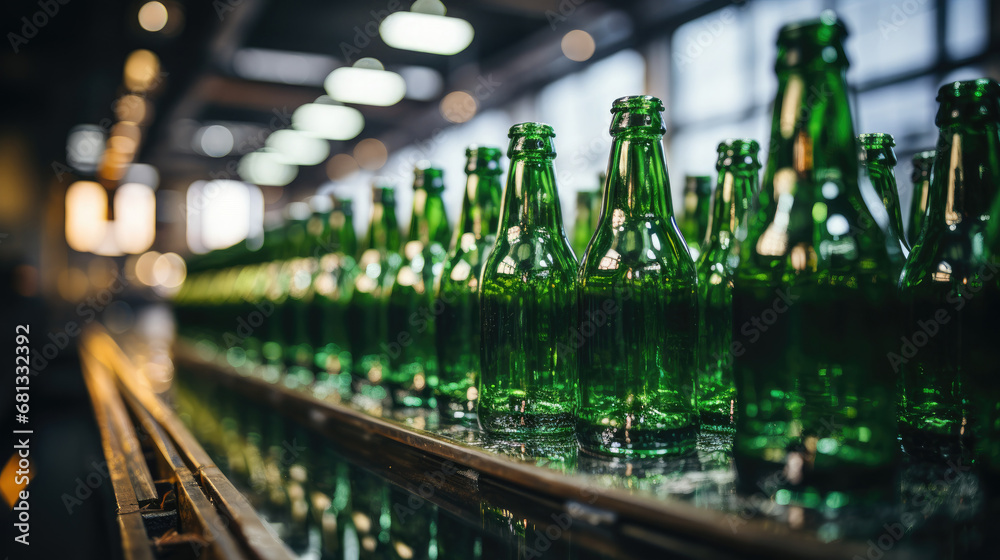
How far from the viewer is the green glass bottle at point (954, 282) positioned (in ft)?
1.62

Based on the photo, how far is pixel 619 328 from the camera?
0.55 m

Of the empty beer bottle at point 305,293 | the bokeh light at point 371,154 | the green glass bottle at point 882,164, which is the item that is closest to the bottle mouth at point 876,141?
the green glass bottle at point 882,164

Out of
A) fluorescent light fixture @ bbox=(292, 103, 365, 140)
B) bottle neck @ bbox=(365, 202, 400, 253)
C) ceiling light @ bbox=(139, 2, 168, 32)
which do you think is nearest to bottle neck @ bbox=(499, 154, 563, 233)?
bottle neck @ bbox=(365, 202, 400, 253)

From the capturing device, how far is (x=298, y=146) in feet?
29.9

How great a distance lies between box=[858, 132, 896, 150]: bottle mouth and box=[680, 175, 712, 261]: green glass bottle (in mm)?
199

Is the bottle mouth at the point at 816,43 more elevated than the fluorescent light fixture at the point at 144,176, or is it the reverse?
the fluorescent light fixture at the point at 144,176

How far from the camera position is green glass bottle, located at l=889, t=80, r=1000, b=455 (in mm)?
493

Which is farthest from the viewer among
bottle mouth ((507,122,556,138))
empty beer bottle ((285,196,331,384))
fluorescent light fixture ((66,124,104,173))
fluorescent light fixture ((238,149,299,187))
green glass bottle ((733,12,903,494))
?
fluorescent light fixture ((238,149,299,187))

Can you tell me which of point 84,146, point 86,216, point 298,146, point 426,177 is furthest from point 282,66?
point 426,177

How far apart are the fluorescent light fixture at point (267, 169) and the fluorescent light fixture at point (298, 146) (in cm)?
21

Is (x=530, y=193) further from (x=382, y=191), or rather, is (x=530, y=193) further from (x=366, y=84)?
(x=366, y=84)

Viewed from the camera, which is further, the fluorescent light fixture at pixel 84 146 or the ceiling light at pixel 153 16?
the fluorescent light fixture at pixel 84 146

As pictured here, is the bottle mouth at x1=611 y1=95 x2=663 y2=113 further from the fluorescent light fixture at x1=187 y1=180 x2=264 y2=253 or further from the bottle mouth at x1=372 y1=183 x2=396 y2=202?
the fluorescent light fixture at x1=187 y1=180 x2=264 y2=253

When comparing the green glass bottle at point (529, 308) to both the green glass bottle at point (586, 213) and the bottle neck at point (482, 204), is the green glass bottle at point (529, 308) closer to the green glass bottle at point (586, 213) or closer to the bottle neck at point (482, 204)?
the bottle neck at point (482, 204)
